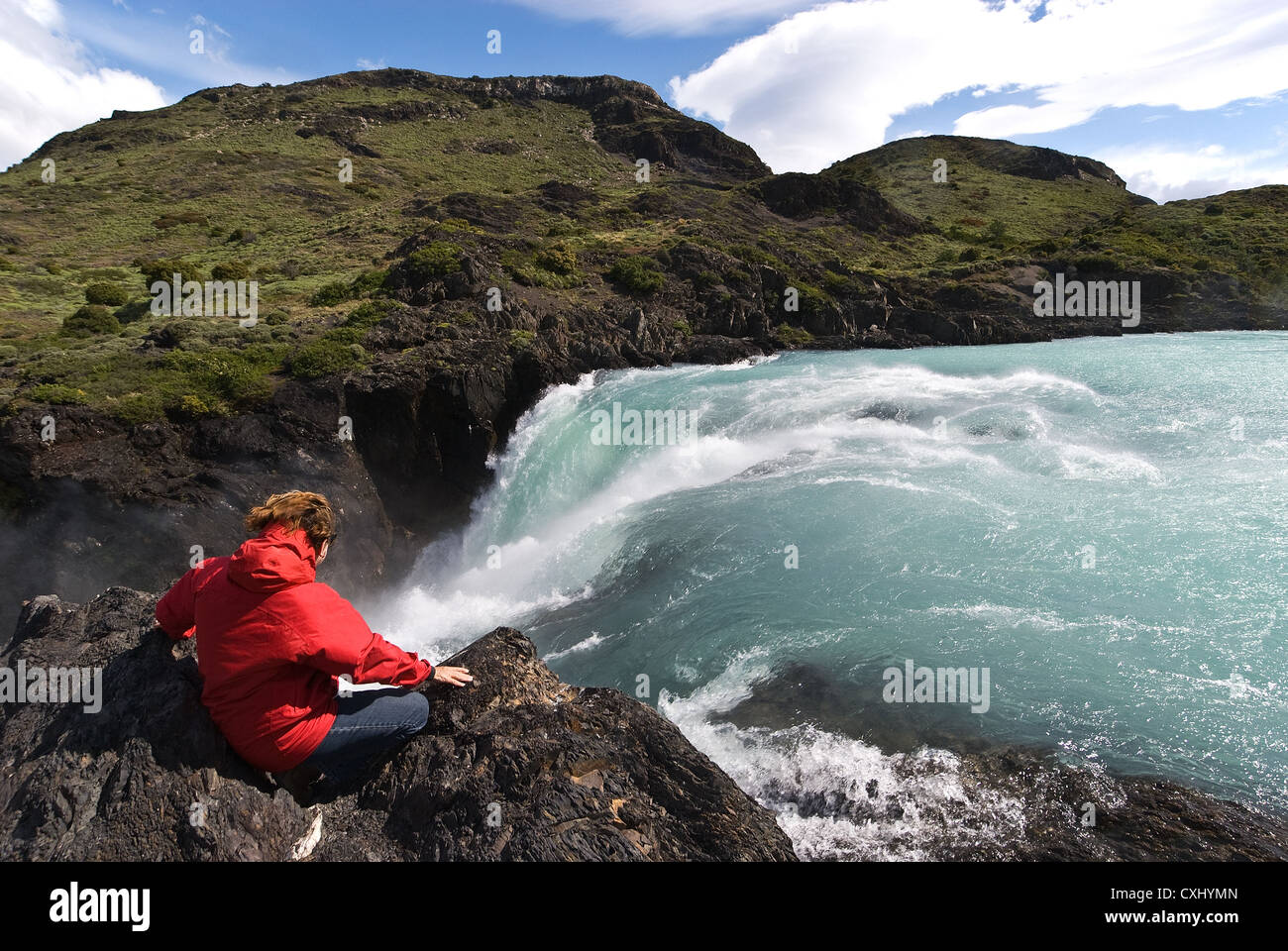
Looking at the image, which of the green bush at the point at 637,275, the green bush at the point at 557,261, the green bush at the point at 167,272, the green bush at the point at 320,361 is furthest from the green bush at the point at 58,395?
the green bush at the point at 637,275

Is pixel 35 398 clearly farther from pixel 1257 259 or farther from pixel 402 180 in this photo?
pixel 1257 259

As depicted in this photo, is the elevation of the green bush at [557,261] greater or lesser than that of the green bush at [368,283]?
greater

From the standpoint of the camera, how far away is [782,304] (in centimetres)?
4147

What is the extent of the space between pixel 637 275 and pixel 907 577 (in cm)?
2884

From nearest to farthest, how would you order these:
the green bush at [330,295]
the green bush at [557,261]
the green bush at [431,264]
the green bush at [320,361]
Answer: the green bush at [320,361]
the green bush at [330,295]
the green bush at [431,264]
the green bush at [557,261]

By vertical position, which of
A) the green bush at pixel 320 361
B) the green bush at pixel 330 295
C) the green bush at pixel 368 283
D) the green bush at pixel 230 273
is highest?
the green bush at pixel 230 273

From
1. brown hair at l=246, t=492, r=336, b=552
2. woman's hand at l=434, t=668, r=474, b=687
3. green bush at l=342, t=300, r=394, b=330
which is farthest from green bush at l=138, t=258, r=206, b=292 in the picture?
woman's hand at l=434, t=668, r=474, b=687

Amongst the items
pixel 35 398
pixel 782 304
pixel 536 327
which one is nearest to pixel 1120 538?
pixel 536 327

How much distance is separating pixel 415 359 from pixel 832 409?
47.6 ft

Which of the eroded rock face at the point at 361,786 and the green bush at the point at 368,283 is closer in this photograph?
the eroded rock face at the point at 361,786

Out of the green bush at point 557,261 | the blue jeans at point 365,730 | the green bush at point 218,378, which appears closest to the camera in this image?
the blue jeans at point 365,730

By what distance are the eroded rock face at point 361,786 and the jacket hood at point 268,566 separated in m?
1.08

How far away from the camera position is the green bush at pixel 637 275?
3662 cm

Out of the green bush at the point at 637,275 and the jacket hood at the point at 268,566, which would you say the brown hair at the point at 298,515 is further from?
the green bush at the point at 637,275
